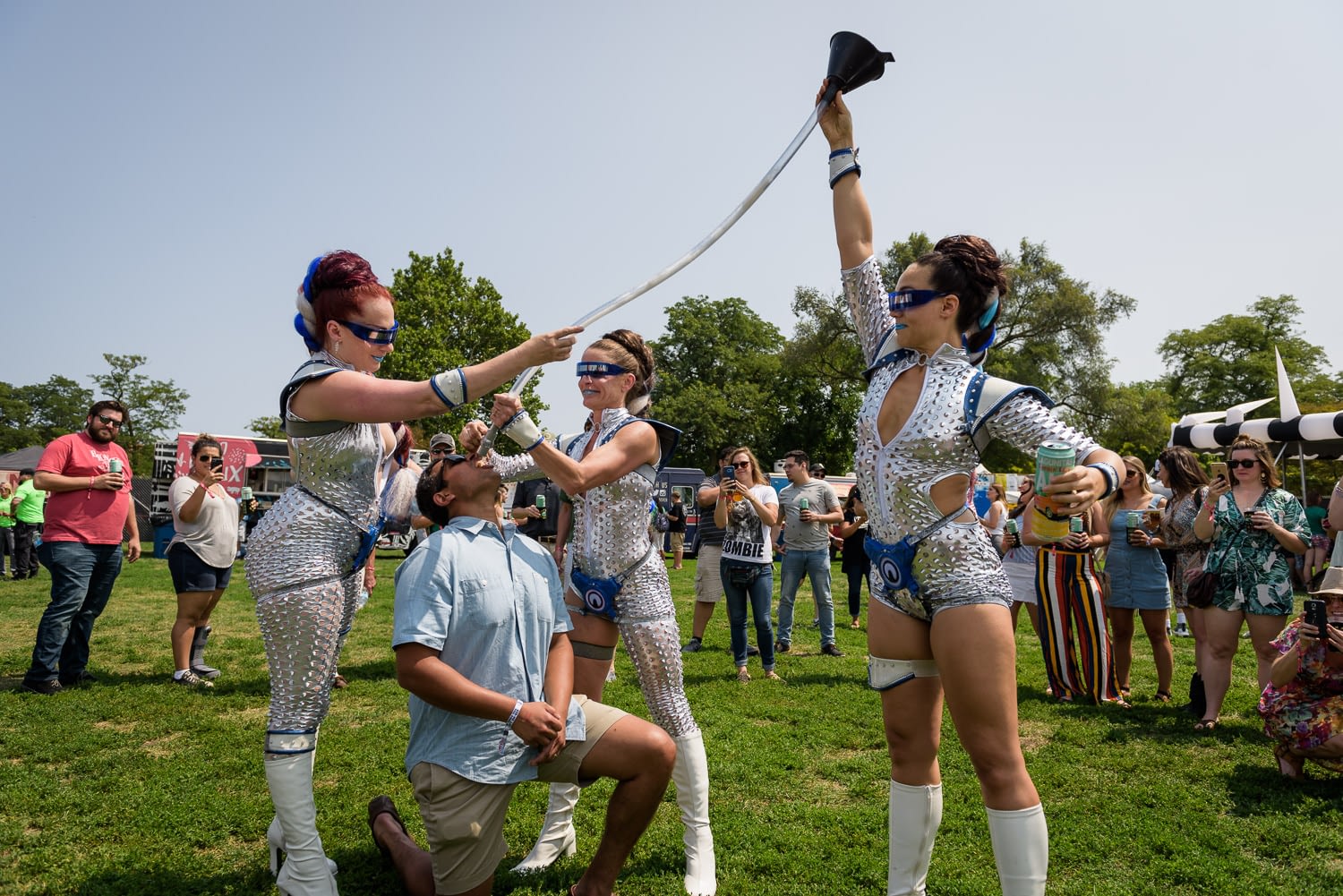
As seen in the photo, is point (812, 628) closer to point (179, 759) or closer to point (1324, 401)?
point (179, 759)

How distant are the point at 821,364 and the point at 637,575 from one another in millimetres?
36492

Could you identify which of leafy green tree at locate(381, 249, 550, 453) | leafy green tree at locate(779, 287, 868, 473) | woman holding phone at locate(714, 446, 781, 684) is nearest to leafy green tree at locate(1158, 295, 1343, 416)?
leafy green tree at locate(779, 287, 868, 473)

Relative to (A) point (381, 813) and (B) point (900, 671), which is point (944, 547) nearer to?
(B) point (900, 671)

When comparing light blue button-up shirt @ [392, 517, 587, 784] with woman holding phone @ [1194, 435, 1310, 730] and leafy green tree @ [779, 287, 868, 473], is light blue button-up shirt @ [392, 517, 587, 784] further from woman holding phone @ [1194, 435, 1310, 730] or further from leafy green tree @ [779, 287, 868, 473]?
leafy green tree @ [779, 287, 868, 473]

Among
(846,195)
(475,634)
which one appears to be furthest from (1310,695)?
(475,634)

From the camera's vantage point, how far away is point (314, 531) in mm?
2939

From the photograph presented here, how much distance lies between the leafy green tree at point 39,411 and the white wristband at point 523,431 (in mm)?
78075

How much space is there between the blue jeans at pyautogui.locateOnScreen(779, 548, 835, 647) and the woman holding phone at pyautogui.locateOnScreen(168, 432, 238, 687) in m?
5.56

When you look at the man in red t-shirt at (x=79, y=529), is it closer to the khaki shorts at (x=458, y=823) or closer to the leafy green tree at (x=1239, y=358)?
the khaki shorts at (x=458, y=823)

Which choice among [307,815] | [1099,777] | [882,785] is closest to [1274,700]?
[1099,777]

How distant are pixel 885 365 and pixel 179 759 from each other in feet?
16.2

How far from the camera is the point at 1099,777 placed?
501 cm

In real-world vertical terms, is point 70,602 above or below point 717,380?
below

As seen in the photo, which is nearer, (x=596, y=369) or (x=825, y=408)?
(x=596, y=369)
